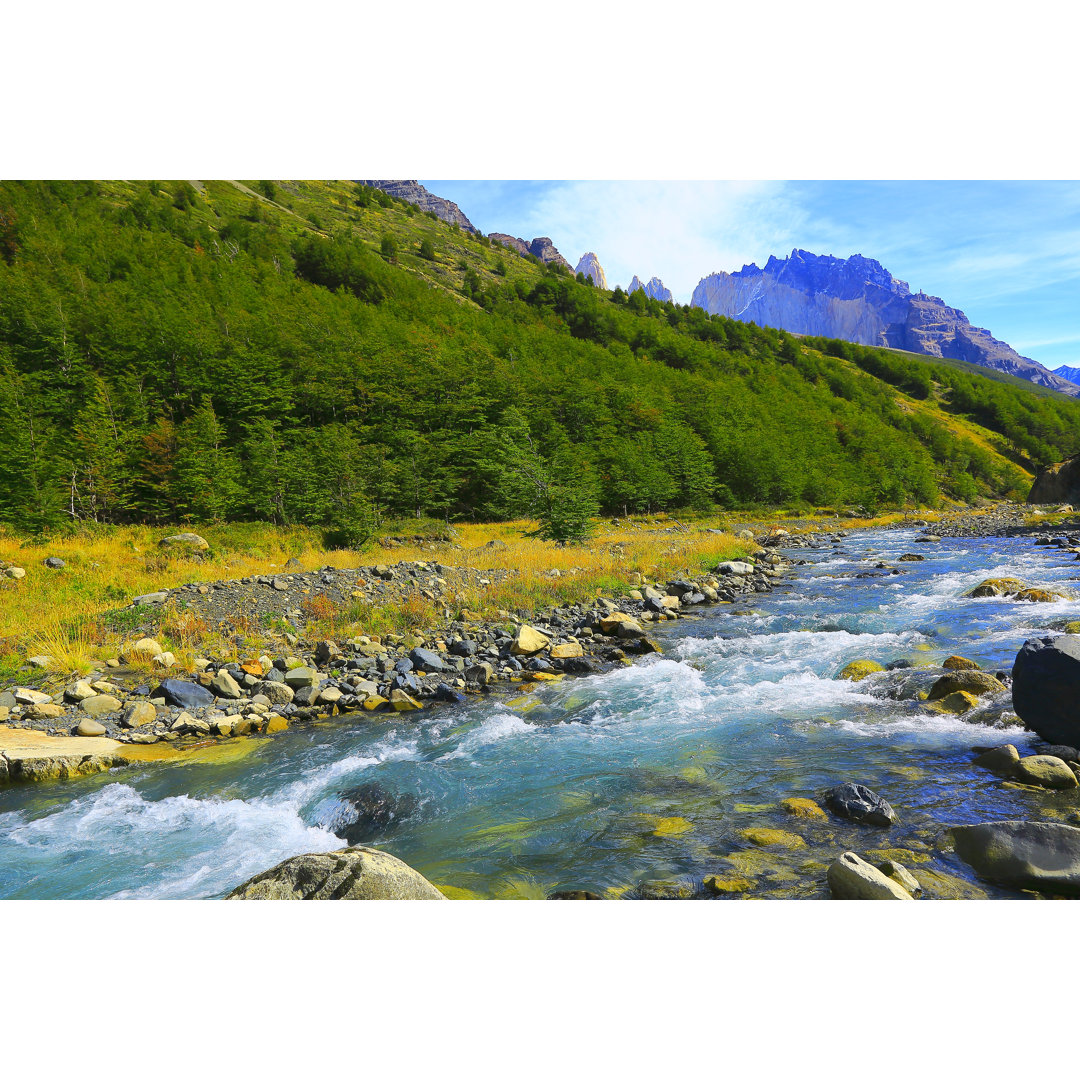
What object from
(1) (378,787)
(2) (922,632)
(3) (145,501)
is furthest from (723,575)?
(3) (145,501)

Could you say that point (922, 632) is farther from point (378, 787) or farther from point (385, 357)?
point (385, 357)

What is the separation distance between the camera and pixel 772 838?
534 centimetres

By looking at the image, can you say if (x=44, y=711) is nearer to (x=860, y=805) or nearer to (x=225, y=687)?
(x=225, y=687)

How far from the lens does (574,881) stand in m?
4.99

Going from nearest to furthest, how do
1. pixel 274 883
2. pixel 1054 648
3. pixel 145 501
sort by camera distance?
pixel 274 883 < pixel 1054 648 < pixel 145 501

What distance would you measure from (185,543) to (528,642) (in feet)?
59.4

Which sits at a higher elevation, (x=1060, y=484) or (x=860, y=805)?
(x=1060, y=484)

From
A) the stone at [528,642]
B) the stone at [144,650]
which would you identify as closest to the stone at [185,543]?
the stone at [144,650]

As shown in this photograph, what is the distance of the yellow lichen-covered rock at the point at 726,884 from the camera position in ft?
15.1

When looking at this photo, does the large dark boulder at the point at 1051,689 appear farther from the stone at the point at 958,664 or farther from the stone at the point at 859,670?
the stone at the point at 859,670

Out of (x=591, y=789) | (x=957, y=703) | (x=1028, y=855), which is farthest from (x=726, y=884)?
(x=957, y=703)

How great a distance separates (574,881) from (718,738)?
3947 mm

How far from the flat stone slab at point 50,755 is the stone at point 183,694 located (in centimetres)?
122

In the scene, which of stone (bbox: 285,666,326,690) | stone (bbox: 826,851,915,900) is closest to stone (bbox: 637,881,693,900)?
stone (bbox: 826,851,915,900)
